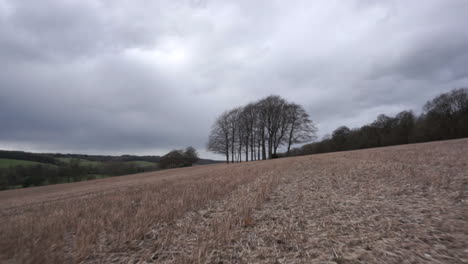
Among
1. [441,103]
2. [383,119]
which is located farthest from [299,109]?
[441,103]

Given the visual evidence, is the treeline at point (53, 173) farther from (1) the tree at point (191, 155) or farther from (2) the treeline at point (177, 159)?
(1) the tree at point (191, 155)

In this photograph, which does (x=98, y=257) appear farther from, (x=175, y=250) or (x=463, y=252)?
(x=463, y=252)

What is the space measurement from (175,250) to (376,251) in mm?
2372

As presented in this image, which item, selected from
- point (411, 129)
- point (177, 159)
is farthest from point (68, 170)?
point (411, 129)

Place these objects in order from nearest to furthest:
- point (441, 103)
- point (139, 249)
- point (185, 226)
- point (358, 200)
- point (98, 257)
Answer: point (98, 257) → point (139, 249) → point (185, 226) → point (358, 200) → point (441, 103)

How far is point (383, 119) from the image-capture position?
4288cm

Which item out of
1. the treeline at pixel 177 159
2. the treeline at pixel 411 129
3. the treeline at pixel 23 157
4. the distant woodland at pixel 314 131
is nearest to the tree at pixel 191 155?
the treeline at pixel 177 159

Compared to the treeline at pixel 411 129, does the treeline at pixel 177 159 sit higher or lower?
lower

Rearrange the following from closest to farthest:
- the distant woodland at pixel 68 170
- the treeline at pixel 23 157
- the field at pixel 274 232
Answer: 1. the field at pixel 274 232
2. the distant woodland at pixel 68 170
3. the treeline at pixel 23 157

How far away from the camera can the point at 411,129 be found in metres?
36.1

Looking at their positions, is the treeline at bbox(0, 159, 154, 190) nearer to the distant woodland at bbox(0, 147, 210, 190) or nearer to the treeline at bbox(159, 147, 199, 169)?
the distant woodland at bbox(0, 147, 210, 190)

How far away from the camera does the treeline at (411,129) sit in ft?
104

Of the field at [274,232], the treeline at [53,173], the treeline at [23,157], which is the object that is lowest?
the treeline at [53,173]

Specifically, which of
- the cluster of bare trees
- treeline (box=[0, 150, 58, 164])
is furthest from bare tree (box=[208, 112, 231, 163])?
treeline (box=[0, 150, 58, 164])
